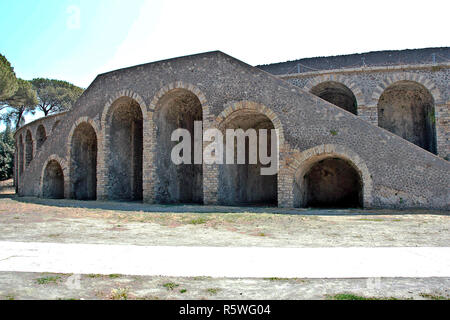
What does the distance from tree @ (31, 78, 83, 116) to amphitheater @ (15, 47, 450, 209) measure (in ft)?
77.7

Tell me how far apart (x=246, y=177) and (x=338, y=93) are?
6.95 metres

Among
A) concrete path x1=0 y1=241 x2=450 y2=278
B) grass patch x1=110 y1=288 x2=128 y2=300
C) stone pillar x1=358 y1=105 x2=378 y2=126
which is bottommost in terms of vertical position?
concrete path x1=0 y1=241 x2=450 y2=278

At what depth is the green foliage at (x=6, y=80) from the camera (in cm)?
2666

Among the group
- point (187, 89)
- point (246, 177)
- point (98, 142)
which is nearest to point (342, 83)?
point (246, 177)

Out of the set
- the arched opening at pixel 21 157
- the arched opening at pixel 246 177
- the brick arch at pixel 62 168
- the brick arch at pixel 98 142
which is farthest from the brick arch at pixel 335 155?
the arched opening at pixel 21 157

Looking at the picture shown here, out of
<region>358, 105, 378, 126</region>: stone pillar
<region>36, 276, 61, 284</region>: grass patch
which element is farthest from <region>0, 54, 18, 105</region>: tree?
<region>36, 276, 61, 284</region>: grass patch

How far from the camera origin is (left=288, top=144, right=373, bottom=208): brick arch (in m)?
11.1

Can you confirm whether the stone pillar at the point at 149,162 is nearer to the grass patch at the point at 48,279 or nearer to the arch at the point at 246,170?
the arch at the point at 246,170

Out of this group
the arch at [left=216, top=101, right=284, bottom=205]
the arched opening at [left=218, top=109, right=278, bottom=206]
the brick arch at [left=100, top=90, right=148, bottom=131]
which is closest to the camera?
the arch at [left=216, top=101, right=284, bottom=205]

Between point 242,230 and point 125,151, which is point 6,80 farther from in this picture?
point 242,230

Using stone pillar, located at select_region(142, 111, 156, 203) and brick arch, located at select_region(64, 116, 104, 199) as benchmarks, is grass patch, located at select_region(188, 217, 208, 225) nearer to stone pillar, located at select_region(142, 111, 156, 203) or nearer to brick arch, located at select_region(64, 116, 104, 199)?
stone pillar, located at select_region(142, 111, 156, 203)

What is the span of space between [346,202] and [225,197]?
268 inches

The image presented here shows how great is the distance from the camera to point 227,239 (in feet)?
20.6
